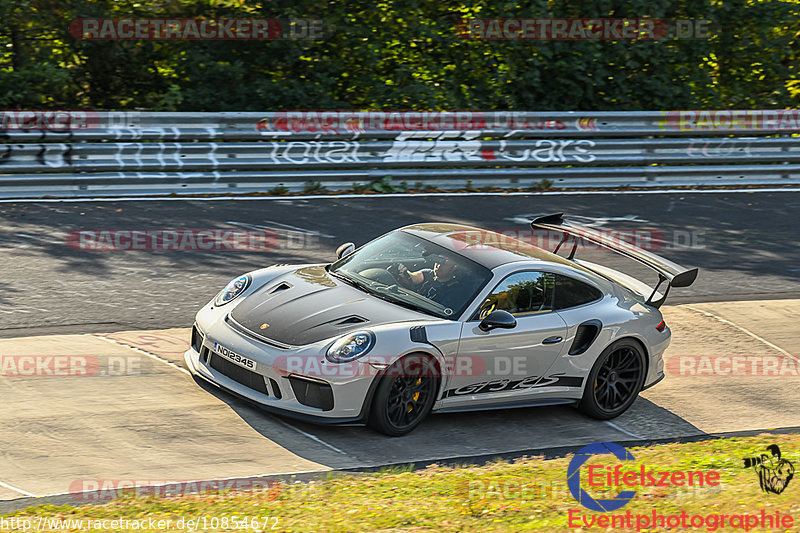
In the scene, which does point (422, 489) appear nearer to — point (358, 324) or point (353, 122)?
point (358, 324)

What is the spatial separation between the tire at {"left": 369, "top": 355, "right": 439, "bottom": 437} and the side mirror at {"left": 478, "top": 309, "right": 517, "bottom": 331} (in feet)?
1.70

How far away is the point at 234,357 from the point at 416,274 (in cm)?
159

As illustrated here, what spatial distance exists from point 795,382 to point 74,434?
21.1ft

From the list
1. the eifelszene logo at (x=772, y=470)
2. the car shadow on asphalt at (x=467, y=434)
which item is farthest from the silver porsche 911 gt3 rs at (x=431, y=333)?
the eifelszene logo at (x=772, y=470)

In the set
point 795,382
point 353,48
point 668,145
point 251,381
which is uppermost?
point 353,48

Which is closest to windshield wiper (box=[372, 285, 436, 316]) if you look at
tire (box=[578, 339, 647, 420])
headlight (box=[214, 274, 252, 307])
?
headlight (box=[214, 274, 252, 307])

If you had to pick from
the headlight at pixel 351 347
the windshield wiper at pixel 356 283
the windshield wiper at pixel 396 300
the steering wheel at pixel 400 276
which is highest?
the steering wheel at pixel 400 276

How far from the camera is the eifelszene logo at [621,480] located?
545 cm

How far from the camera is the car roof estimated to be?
779 centimetres

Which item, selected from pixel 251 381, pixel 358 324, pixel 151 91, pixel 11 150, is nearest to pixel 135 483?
pixel 251 381

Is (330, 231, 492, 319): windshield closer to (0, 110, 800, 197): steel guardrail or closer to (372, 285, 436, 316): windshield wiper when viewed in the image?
(372, 285, 436, 316): windshield wiper

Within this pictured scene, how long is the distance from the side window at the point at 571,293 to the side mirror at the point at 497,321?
0.71 m

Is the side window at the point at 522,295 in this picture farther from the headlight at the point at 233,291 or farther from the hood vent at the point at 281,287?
the headlight at the point at 233,291

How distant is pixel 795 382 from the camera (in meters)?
9.12
